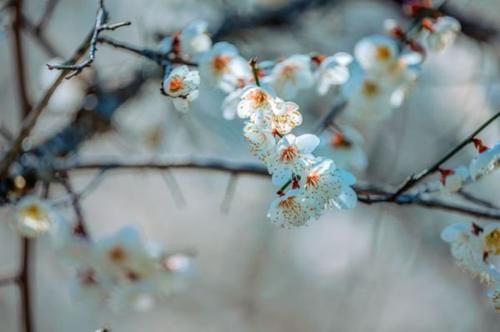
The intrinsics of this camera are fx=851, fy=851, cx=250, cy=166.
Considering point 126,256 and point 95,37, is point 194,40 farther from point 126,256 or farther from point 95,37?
point 126,256

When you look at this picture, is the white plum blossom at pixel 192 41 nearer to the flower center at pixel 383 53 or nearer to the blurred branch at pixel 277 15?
the flower center at pixel 383 53

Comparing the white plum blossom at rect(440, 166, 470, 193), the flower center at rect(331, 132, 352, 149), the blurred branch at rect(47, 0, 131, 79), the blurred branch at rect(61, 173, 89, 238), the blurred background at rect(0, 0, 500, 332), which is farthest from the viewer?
the blurred background at rect(0, 0, 500, 332)

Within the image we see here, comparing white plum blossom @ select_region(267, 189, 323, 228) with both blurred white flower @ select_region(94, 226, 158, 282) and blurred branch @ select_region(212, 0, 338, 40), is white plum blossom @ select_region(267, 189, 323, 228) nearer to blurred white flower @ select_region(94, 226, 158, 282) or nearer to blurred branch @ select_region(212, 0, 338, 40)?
blurred white flower @ select_region(94, 226, 158, 282)

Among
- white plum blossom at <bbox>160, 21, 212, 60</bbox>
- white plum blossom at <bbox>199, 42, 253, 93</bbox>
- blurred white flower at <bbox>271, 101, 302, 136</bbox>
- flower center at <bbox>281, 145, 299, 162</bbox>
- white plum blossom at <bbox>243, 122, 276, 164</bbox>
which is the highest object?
white plum blossom at <bbox>160, 21, 212, 60</bbox>

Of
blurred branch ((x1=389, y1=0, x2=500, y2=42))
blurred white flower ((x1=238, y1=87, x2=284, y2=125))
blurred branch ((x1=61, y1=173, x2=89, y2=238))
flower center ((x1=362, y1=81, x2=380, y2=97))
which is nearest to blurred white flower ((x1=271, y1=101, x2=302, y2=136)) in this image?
blurred white flower ((x1=238, y1=87, x2=284, y2=125))

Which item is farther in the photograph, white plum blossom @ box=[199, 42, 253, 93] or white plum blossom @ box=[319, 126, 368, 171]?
white plum blossom @ box=[319, 126, 368, 171]

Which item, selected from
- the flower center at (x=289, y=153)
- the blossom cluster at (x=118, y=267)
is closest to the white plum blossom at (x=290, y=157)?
the flower center at (x=289, y=153)

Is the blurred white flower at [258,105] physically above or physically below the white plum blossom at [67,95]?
below

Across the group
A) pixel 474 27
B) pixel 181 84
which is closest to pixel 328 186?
pixel 181 84
